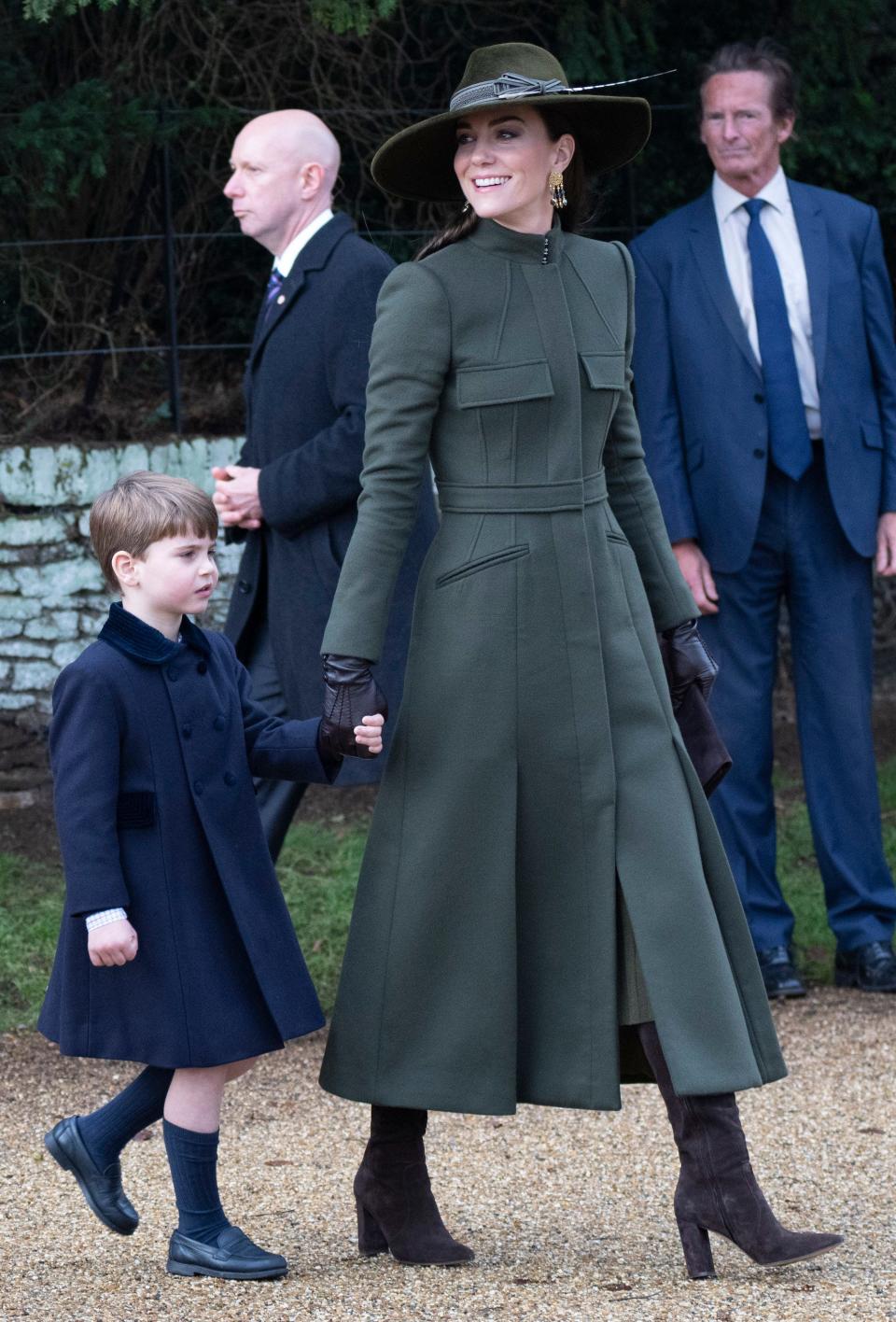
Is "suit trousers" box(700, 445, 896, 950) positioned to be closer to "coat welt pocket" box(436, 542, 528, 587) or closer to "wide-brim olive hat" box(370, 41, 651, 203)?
"wide-brim olive hat" box(370, 41, 651, 203)

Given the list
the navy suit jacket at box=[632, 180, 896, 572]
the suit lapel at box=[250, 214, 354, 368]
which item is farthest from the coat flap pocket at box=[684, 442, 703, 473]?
the suit lapel at box=[250, 214, 354, 368]

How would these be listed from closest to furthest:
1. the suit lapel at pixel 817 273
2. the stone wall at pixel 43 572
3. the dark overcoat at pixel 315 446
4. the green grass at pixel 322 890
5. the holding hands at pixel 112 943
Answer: the holding hands at pixel 112 943, the dark overcoat at pixel 315 446, the suit lapel at pixel 817 273, the green grass at pixel 322 890, the stone wall at pixel 43 572

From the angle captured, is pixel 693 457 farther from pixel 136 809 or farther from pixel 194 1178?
pixel 194 1178

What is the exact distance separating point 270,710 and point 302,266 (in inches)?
39.4

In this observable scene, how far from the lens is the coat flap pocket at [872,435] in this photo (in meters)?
5.29

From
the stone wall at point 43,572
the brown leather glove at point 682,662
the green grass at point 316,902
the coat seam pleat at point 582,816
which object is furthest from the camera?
the stone wall at point 43,572

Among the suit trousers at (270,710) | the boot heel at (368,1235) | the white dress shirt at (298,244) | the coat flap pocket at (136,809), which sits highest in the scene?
the white dress shirt at (298,244)

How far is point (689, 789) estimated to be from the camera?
134 inches

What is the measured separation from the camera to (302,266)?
4.64 metres

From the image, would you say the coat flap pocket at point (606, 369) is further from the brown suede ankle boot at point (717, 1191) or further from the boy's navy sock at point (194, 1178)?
the boy's navy sock at point (194, 1178)

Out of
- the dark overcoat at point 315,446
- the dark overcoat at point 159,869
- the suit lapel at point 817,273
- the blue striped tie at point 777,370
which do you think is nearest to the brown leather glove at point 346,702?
the dark overcoat at point 159,869

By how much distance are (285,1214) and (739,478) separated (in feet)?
7.55

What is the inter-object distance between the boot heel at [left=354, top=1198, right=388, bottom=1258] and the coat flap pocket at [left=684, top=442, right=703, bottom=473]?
2443mm

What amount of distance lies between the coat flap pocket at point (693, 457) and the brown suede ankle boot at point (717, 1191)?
2.31m
